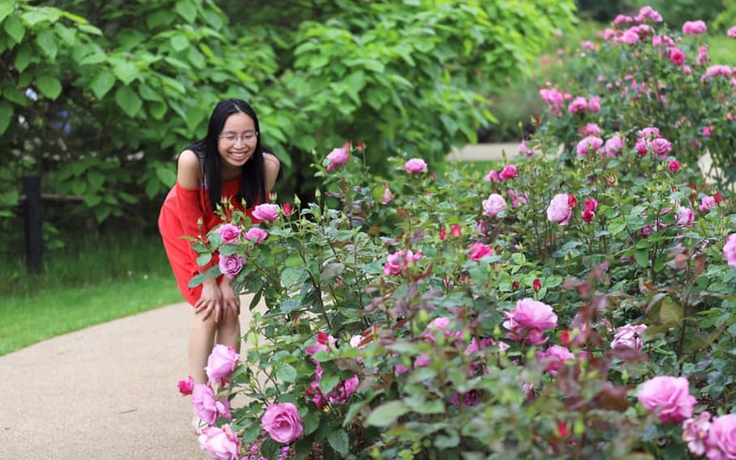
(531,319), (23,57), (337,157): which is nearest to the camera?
(531,319)

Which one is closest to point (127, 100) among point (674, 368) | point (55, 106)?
point (55, 106)

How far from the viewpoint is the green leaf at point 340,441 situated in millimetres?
2596

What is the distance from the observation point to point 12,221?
7859 mm

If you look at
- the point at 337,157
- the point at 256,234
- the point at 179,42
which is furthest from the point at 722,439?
the point at 179,42

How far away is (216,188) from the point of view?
12.9 feet

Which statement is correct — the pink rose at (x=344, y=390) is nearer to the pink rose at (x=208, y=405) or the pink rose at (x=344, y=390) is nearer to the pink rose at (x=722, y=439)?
the pink rose at (x=208, y=405)

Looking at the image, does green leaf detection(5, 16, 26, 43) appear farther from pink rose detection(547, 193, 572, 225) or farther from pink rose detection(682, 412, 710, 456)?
pink rose detection(682, 412, 710, 456)

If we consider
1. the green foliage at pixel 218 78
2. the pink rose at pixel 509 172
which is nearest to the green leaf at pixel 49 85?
the green foliage at pixel 218 78

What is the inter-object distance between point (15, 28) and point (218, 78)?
4.64ft

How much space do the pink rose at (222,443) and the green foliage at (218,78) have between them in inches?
152

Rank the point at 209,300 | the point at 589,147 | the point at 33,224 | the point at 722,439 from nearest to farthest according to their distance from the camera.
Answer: the point at 722,439
the point at 209,300
the point at 589,147
the point at 33,224

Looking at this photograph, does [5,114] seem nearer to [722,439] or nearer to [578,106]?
[578,106]

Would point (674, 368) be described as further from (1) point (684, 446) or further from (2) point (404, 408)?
(2) point (404, 408)

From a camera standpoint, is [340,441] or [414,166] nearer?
[340,441]
